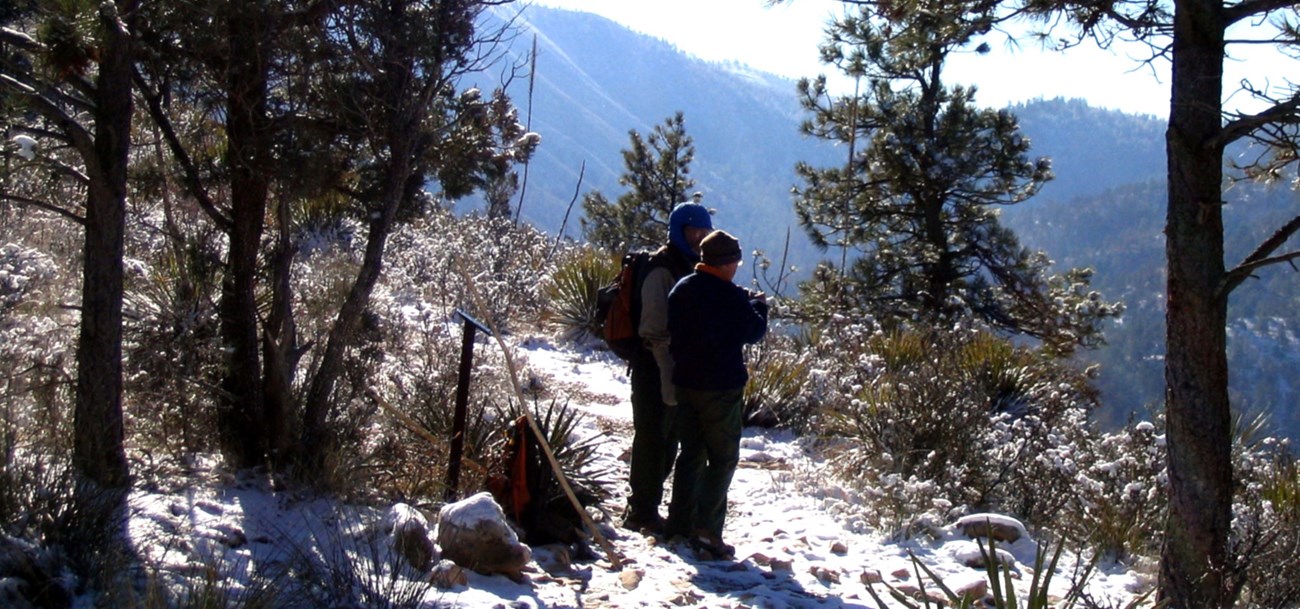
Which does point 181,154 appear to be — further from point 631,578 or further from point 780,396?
point 780,396

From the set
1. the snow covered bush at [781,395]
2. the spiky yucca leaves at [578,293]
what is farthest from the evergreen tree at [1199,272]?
the spiky yucca leaves at [578,293]

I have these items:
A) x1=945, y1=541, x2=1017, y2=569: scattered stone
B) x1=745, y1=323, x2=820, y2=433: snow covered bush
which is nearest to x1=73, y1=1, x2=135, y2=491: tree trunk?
x1=945, y1=541, x2=1017, y2=569: scattered stone

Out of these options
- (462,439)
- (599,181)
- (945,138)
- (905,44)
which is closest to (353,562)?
(462,439)

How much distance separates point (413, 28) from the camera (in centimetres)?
527

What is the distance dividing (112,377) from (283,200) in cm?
120

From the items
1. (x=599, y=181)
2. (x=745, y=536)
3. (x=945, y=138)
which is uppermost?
(x=599, y=181)

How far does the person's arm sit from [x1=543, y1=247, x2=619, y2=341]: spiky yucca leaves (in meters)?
7.05

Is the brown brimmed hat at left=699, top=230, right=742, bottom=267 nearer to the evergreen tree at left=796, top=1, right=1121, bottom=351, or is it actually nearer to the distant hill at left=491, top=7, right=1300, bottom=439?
the evergreen tree at left=796, top=1, right=1121, bottom=351

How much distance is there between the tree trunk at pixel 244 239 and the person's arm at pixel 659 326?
1.85 metres

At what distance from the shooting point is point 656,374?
5.99m

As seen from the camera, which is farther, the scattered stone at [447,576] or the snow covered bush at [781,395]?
the snow covered bush at [781,395]

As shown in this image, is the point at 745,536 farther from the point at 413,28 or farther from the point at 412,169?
the point at 413,28

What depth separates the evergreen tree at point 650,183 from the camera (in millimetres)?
20672

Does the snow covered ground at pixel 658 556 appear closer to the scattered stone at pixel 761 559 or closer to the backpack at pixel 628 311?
the scattered stone at pixel 761 559
